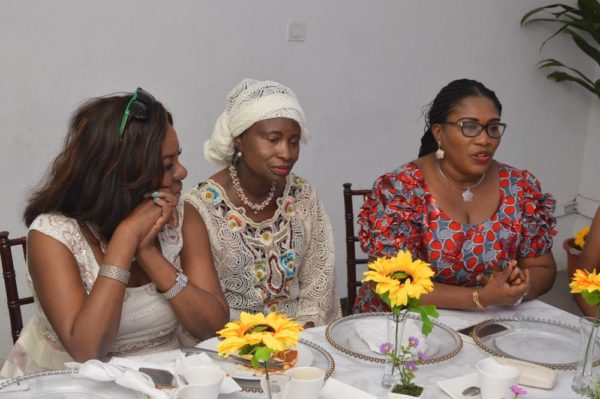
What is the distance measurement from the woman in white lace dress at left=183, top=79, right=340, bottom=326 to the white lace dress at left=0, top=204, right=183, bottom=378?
0.32 m

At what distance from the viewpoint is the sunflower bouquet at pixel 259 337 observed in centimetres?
125

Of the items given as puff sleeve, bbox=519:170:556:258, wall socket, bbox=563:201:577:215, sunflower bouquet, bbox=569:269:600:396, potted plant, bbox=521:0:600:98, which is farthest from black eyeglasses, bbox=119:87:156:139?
wall socket, bbox=563:201:577:215

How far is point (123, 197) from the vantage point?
2.10 meters

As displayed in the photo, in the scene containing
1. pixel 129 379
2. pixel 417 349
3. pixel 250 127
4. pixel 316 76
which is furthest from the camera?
pixel 316 76

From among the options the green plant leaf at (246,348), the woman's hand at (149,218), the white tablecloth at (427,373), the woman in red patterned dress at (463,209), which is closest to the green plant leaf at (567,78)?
the woman in red patterned dress at (463,209)

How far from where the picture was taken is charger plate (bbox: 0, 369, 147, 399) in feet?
5.04

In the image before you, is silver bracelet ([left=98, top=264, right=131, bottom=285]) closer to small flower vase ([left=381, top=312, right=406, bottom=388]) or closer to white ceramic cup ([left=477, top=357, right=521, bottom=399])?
small flower vase ([left=381, top=312, right=406, bottom=388])

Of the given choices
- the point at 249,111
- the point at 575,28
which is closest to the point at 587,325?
the point at 249,111

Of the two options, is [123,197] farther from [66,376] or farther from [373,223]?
[373,223]

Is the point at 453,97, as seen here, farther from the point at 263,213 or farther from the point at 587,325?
the point at 587,325

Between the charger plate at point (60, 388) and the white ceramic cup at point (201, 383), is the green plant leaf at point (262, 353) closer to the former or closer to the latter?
the white ceramic cup at point (201, 383)

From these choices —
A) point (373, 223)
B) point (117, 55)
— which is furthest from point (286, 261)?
point (117, 55)

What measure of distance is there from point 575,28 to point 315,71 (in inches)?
82.6

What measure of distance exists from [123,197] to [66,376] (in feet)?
2.12
